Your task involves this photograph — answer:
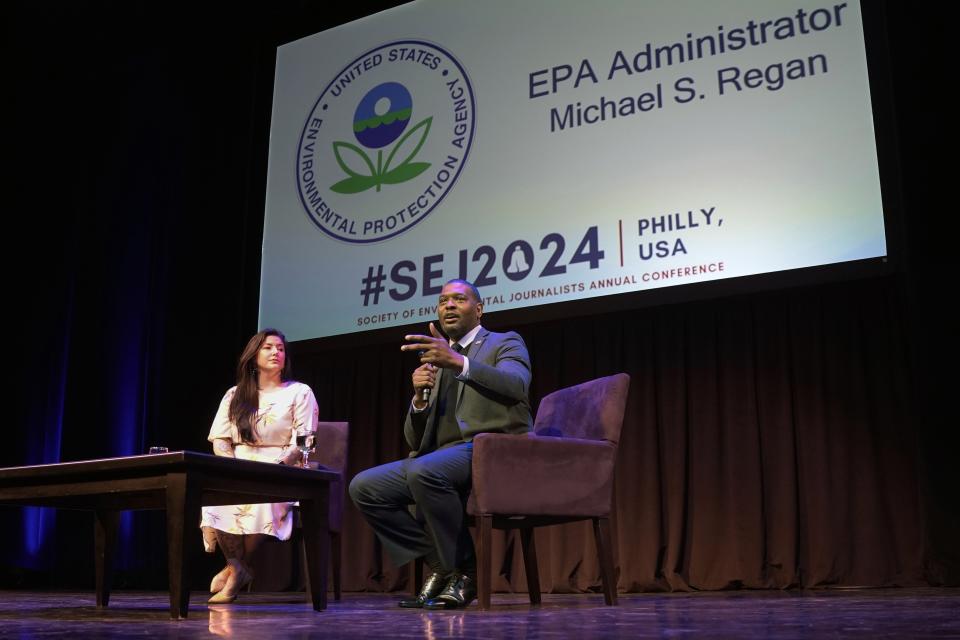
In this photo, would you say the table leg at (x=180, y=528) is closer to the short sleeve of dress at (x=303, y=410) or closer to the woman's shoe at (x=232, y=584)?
the woman's shoe at (x=232, y=584)

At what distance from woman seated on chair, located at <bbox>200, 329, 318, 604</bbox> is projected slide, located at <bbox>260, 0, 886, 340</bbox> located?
A: 91cm

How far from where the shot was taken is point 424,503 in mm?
2680

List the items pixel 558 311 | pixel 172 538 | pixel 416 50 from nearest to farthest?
pixel 172 538 → pixel 558 311 → pixel 416 50

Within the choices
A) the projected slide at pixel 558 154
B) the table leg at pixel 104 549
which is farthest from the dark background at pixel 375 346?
the table leg at pixel 104 549

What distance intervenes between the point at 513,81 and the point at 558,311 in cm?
115

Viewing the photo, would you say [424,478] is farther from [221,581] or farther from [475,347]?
[221,581]

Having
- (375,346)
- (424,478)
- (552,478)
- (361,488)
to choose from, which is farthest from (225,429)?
(375,346)

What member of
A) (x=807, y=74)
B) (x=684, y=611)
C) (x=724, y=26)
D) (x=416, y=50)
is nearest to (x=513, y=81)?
(x=416, y=50)

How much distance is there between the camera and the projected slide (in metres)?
3.60

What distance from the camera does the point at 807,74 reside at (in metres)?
3.66

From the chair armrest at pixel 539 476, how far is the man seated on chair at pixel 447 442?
12 cm

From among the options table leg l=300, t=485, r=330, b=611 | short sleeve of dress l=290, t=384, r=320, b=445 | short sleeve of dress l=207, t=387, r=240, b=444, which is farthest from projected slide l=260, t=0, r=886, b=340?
table leg l=300, t=485, r=330, b=611

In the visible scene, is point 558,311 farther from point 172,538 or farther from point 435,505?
point 172,538

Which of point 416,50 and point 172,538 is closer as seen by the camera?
point 172,538
